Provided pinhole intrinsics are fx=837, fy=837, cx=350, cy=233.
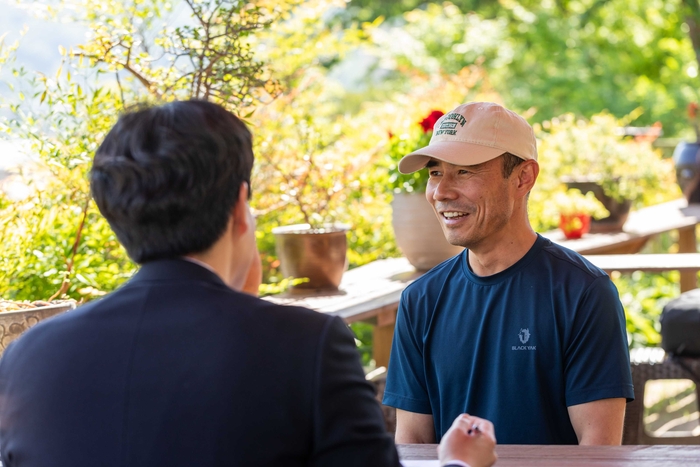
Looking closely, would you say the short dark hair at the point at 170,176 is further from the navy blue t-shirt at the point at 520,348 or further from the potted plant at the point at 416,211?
the potted plant at the point at 416,211

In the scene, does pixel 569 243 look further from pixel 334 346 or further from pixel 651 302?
pixel 334 346

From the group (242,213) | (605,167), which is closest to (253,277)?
(242,213)

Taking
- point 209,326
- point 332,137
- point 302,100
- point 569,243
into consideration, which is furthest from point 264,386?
point 332,137

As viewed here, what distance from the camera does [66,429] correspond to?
1093mm

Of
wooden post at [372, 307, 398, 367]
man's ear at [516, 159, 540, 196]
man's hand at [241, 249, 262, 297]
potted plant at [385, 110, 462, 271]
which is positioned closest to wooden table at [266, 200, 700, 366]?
wooden post at [372, 307, 398, 367]

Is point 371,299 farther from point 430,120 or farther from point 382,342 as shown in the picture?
point 430,120

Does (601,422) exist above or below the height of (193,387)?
below

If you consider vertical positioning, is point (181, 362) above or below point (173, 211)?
below

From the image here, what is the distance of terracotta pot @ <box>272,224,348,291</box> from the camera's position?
2900 mm

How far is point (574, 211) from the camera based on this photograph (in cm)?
416

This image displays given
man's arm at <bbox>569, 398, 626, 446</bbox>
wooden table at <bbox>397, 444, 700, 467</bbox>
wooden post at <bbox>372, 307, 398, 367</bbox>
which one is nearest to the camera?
wooden table at <bbox>397, 444, 700, 467</bbox>

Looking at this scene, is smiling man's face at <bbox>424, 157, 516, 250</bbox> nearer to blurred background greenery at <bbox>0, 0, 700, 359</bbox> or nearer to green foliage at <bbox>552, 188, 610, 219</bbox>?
blurred background greenery at <bbox>0, 0, 700, 359</bbox>

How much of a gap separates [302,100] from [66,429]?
143 inches

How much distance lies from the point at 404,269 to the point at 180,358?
2.48 meters
